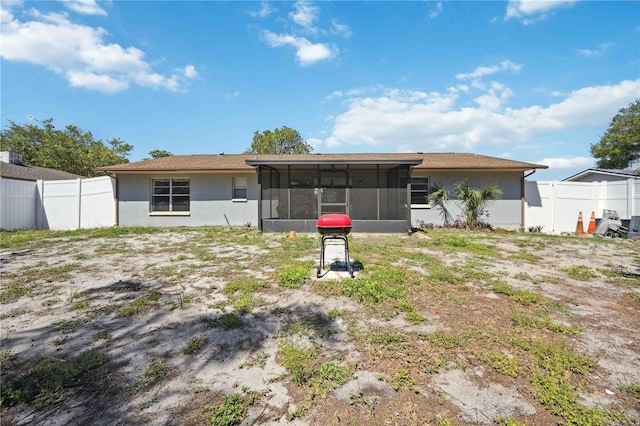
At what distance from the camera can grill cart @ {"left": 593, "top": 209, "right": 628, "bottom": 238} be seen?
10562 mm

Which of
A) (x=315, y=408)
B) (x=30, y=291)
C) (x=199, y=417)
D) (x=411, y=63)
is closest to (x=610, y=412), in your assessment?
(x=315, y=408)

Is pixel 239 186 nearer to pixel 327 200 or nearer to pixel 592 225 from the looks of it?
pixel 327 200

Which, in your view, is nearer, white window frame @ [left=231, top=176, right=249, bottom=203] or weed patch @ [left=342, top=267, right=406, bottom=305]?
weed patch @ [left=342, top=267, right=406, bottom=305]

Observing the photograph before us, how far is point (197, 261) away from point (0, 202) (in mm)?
11480

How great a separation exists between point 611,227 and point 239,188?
48.7ft

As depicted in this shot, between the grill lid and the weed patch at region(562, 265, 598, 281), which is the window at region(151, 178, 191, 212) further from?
the weed patch at region(562, 265, 598, 281)

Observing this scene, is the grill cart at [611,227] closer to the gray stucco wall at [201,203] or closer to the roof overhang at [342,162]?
the roof overhang at [342,162]

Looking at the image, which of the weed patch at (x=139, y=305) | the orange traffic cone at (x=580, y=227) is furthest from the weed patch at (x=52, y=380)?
the orange traffic cone at (x=580, y=227)

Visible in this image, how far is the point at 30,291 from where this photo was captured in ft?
13.2

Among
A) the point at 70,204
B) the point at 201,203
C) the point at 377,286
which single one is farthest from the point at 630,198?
the point at 70,204

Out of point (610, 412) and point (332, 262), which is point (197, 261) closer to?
point (332, 262)

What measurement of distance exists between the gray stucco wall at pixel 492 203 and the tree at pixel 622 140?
2536cm

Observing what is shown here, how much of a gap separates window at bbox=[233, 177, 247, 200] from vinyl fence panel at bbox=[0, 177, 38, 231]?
858cm

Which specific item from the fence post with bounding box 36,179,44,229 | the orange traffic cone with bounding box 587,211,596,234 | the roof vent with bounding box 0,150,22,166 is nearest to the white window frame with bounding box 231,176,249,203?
the fence post with bounding box 36,179,44,229
